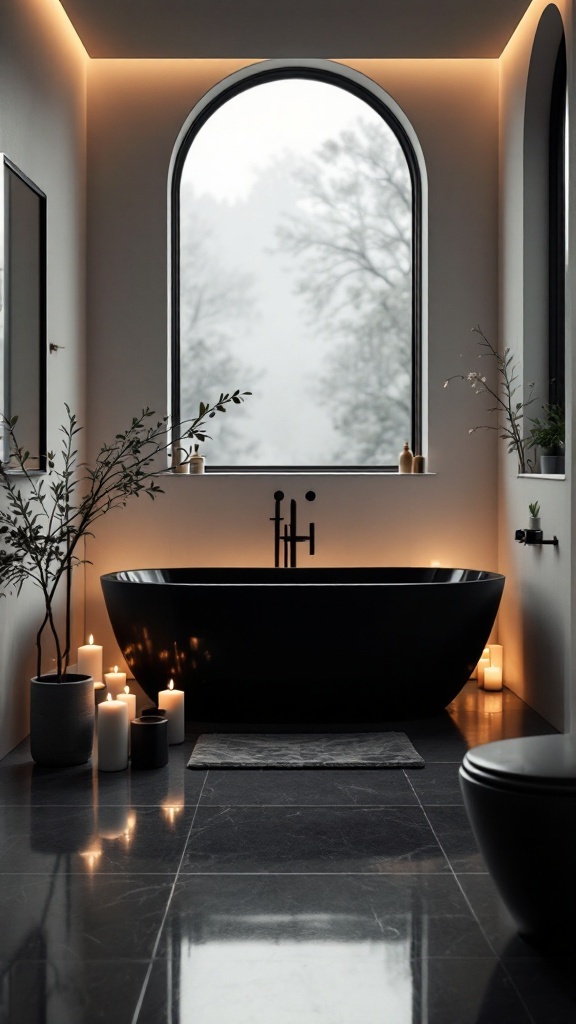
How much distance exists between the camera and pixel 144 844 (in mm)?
2697

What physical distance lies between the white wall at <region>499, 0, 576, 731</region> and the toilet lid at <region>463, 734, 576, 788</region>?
1.53 metres

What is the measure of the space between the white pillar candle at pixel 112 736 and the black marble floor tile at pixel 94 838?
1.26 ft

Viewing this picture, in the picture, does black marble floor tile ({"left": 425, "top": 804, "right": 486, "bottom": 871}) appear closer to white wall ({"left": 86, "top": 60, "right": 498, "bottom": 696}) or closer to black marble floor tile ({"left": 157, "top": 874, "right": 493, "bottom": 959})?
black marble floor tile ({"left": 157, "top": 874, "right": 493, "bottom": 959})

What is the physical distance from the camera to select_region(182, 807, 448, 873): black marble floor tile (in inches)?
101

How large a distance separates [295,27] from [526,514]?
238 centimetres

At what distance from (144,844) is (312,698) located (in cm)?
135

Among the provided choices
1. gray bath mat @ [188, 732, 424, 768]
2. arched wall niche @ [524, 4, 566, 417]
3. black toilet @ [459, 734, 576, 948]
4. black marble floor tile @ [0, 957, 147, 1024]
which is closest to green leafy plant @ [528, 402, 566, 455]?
arched wall niche @ [524, 4, 566, 417]

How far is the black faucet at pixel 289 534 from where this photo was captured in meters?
4.78

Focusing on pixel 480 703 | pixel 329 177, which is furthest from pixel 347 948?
pixel 329 177

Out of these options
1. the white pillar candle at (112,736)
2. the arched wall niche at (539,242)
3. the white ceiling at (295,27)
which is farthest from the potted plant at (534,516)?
the white ceiling at (295,27)

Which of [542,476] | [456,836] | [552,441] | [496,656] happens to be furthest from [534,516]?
[456,836]

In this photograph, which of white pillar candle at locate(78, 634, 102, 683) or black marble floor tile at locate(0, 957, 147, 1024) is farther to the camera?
white pillar candle at locate(78, 634, 102, 683)

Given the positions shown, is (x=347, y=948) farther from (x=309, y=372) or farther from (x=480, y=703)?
(x=309, y=372)

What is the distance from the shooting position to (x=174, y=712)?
3732 millimetres
